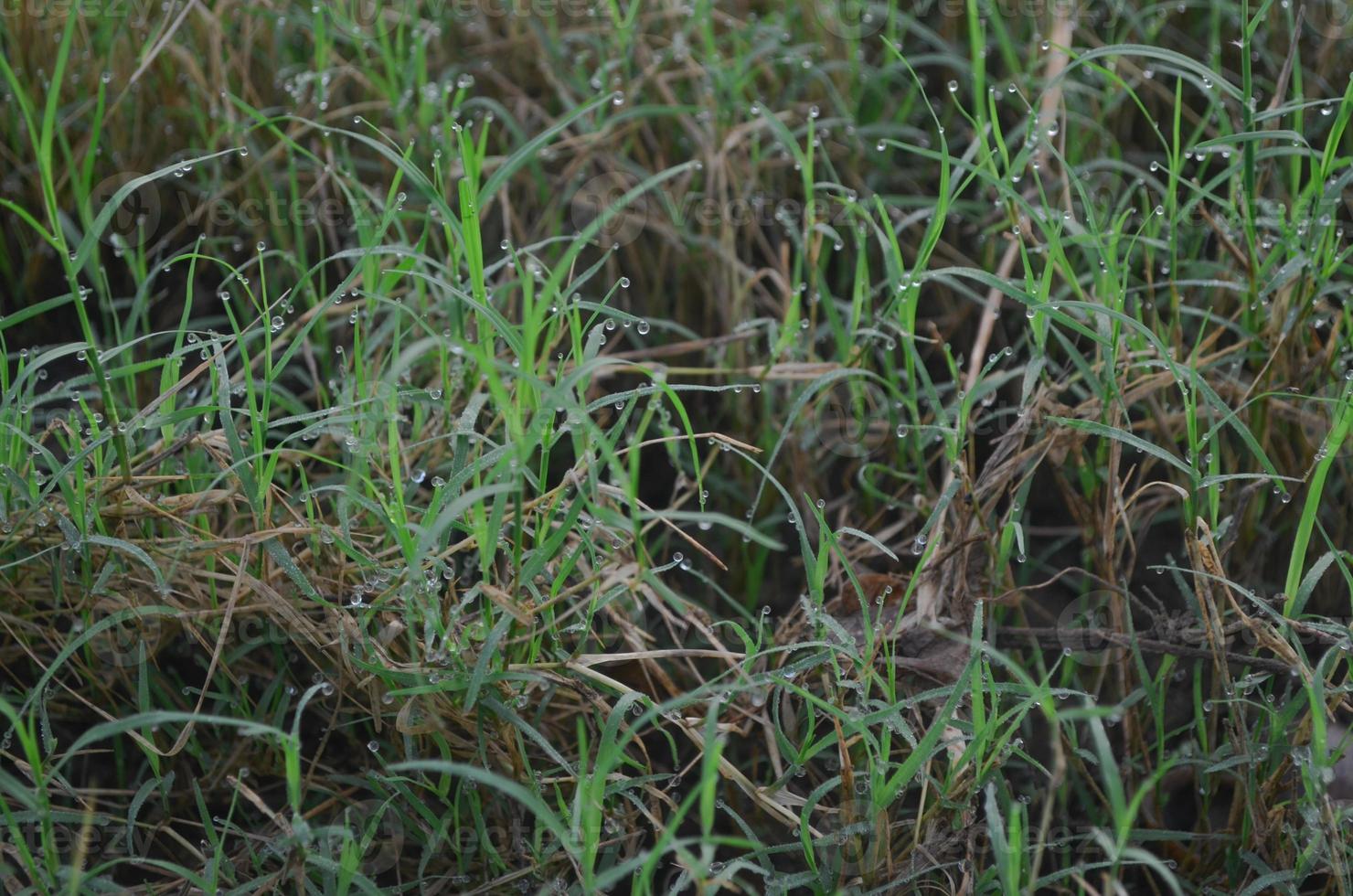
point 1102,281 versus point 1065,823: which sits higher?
point 1102,281

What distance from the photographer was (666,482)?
1.54 meters

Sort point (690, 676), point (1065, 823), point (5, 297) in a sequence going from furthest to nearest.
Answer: point (5, 297) < point (690, 676) < point (1065, 823)

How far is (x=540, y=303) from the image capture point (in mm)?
930

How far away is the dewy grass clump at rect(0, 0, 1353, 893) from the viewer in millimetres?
1029

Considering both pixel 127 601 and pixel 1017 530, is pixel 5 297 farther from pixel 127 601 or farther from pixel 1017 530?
pixel 1017 530

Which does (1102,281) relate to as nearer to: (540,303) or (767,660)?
(767,660)

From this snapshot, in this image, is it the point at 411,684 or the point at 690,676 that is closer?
the point at 411,684

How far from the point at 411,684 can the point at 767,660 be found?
0.35 m

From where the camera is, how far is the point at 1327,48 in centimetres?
170

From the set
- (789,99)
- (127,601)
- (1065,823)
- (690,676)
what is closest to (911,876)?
(1065,823)

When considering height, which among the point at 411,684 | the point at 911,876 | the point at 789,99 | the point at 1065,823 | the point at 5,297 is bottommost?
the point at 1065,823

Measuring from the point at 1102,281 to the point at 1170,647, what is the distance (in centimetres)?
37

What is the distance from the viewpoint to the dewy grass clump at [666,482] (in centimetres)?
103

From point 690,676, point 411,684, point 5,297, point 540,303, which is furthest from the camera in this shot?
point 5,297
